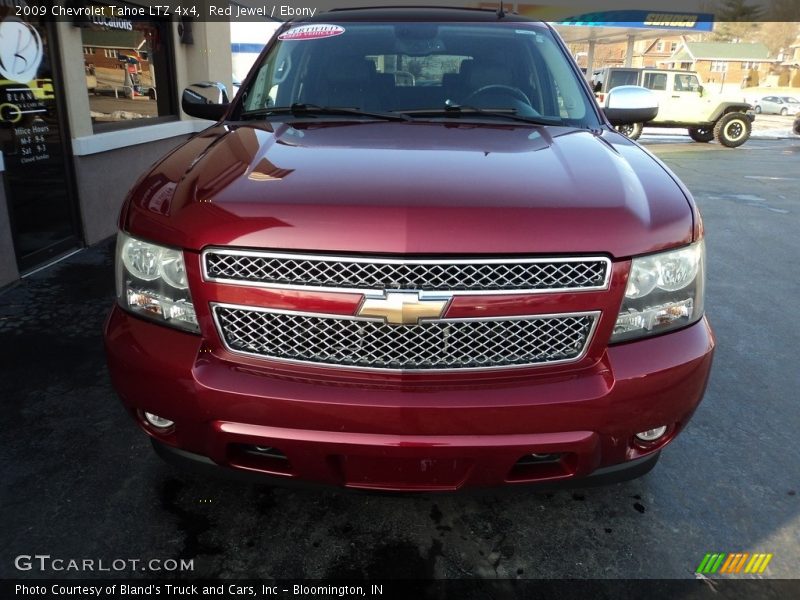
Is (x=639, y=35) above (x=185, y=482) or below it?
above

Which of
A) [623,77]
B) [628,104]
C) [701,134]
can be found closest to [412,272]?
[628,104]

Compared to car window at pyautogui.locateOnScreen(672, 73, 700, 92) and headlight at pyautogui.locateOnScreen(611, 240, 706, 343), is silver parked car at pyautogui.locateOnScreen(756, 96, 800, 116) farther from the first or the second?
headlight at pyautogui.locateOnScreen(611, 240, 706, 343)

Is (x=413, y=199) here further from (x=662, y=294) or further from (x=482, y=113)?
(x=482, y=113)

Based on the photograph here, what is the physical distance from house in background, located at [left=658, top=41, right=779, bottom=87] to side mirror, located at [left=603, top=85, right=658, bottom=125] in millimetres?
53629

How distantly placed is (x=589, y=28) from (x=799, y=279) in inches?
796

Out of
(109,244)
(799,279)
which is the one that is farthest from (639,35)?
(109,244)

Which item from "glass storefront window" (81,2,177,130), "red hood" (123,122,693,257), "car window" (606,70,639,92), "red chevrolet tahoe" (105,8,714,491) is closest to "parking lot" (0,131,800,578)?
"red chevrolet tahoe" (105,8,714,491)

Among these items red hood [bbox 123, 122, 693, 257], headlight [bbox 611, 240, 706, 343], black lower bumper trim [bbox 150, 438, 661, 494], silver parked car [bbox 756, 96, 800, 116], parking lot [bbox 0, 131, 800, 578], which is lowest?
silver parked car [bbox 756, 96, 800, 116]

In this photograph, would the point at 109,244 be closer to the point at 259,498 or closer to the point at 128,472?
the point at 128,472

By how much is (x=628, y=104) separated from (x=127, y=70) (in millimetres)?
5311

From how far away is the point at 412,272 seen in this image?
5.57 ft

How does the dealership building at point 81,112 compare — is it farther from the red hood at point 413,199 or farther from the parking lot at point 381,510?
the red hood at point 413,199

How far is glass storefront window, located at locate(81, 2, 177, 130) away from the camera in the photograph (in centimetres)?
578

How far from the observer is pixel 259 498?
240cm
